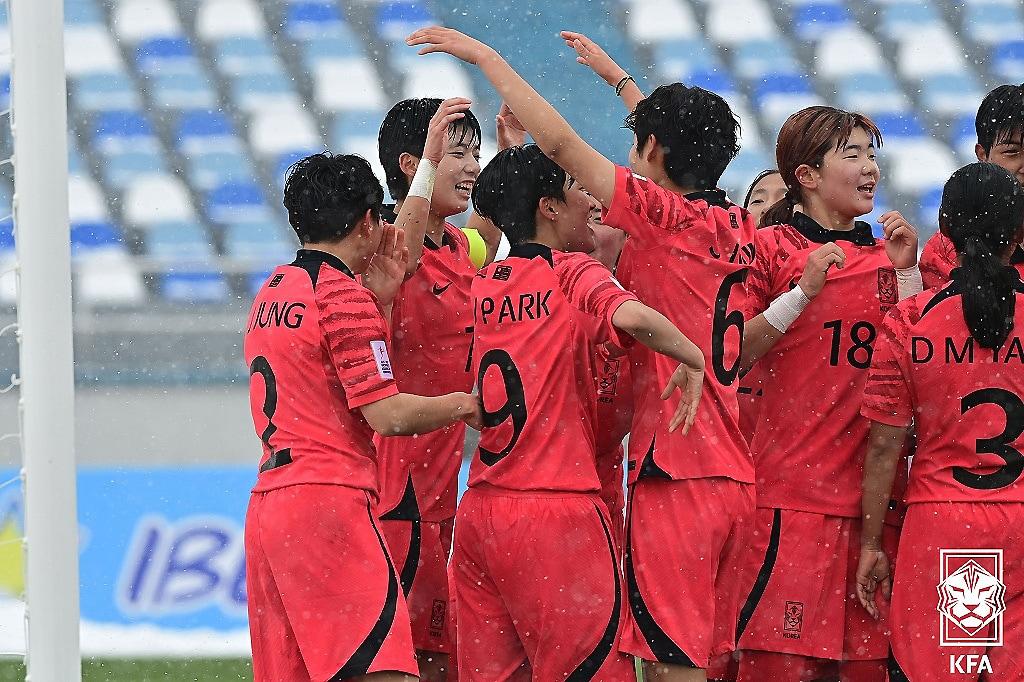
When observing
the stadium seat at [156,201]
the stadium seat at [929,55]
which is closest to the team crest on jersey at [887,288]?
the stadium seat at [156,201]

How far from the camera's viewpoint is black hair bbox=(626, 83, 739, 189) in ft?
10.7

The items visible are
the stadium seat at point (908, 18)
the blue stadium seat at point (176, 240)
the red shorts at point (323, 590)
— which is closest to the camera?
the red shorts at point (323, 590)

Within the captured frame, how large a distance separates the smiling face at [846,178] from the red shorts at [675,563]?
2.95 feet

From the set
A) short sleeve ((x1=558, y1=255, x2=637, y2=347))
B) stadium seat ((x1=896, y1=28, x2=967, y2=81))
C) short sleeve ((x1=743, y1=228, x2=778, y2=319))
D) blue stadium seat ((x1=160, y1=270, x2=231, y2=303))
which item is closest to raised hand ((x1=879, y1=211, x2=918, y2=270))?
short sleeve ((x1=743, y1=228, x2=778, y2=319))

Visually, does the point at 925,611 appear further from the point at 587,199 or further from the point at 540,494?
the point at 587,199

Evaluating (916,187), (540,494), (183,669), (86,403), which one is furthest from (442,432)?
(916,187)

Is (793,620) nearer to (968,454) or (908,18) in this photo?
(968,454)

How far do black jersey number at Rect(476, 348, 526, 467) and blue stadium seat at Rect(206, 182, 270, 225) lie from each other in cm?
834

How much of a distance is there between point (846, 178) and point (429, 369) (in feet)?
4.05

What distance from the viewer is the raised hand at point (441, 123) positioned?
11.4 feet

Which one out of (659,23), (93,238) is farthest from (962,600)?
(659,23)

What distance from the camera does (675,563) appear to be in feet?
10.3

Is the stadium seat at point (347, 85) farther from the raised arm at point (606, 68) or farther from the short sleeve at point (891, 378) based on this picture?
the short sleeve at point (891, 378)
